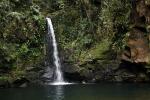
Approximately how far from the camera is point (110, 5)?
45.2 m

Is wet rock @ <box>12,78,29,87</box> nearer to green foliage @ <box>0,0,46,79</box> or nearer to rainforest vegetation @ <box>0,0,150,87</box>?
rainforest vegetation @ <box>0,0,150,87</box>

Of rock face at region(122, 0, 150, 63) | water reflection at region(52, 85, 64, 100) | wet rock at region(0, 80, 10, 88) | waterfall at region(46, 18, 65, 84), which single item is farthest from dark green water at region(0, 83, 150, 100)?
waterfall at region(46, 18, 65, 84)

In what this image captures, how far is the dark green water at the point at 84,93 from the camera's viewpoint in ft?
102

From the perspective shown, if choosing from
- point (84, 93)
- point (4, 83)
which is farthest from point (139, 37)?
point (4, 83)

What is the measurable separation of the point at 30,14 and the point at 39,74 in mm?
7778

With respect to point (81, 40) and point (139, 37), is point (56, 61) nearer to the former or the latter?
point (81, 40)

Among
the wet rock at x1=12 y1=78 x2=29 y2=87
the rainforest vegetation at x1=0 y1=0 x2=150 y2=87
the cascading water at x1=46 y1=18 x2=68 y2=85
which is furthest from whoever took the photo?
the cascading water at x1=46 y1=18 x2=68 y2=85

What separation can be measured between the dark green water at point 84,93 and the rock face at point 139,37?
3.43 metres

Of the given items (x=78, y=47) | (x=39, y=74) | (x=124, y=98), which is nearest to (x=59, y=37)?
(x=78, y=47)

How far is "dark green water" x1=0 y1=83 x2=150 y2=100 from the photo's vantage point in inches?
1218

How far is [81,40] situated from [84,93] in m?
13.0

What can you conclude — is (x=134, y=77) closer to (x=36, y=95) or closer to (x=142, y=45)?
(x=142, y=45)

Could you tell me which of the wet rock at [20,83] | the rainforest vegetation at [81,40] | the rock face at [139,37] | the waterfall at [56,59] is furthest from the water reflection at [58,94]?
the rock face at [139,37]

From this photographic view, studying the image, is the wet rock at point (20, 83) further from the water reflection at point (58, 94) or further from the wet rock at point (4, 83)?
the water reflection at point (58, 94)
